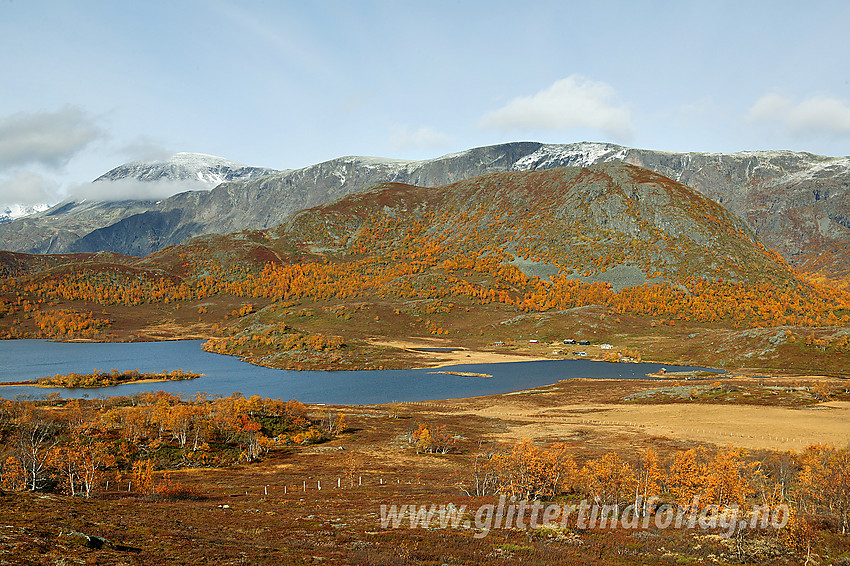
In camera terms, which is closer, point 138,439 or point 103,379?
point 138,439

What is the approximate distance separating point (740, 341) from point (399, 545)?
20638 cm

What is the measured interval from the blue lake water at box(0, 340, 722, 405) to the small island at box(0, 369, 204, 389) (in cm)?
550

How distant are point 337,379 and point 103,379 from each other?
73.9 metres

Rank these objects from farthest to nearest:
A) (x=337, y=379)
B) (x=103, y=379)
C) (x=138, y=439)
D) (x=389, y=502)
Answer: (x=337, y=379) → (x=103, y=379) → (x=138, y=439) → (x=389, y=502)

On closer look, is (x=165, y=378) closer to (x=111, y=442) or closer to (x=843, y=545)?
(x=111, y=442)

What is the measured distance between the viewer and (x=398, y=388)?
5945 inches

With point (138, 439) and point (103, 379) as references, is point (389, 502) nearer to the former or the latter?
point (138, 439)

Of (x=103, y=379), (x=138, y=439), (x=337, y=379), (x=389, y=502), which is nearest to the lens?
(x=389, y=502)

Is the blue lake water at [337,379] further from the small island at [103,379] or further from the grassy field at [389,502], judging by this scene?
the grassy field at [389,502]

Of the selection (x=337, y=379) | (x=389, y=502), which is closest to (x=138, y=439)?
(x=389, y=502)

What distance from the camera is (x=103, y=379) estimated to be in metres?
157

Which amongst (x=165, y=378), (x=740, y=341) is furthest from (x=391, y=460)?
(x=740, y=341)

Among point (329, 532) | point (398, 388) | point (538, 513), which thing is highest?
point (329, 532)

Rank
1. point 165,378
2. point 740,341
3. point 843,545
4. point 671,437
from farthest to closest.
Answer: point 740,341, point 165,378, point 671,437, point 843,545
